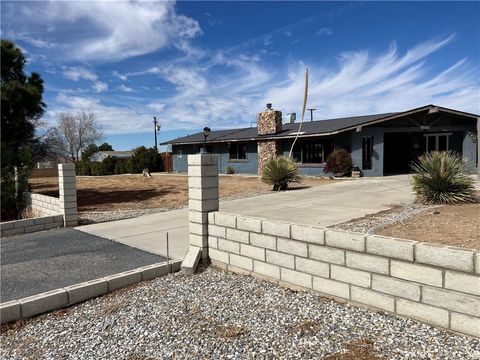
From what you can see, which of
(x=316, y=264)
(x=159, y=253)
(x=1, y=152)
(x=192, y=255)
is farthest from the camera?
(x=1, y=152)

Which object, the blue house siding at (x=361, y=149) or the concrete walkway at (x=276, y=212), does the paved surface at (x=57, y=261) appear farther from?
the blue house siding at (x=361, y=149)

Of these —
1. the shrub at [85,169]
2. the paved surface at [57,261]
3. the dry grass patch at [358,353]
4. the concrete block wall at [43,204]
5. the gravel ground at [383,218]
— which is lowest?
the paved surface at [57,261]

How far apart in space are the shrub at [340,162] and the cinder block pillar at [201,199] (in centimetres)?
1475

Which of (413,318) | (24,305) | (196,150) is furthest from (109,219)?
(196,150)

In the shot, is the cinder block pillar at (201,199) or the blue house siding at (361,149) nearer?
the cinder block pillar at (201,199)

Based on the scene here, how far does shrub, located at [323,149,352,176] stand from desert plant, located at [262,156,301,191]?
16.8 feet

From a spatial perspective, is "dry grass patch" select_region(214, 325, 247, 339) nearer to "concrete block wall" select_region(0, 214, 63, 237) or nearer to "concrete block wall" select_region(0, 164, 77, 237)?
→ "concrete block wall" select_region(0, 164, 77, 237)

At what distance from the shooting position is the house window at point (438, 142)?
70.9 ft

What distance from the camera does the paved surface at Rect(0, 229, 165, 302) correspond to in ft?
16.5

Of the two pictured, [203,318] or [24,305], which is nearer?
[203,318]

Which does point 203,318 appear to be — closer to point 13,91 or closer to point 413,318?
point 413,318

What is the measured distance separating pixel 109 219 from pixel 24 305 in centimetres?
586

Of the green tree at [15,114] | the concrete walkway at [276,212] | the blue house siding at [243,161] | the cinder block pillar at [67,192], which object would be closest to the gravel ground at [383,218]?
the concrete walkway at [276,212]

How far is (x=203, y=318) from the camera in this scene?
12.4 feet
